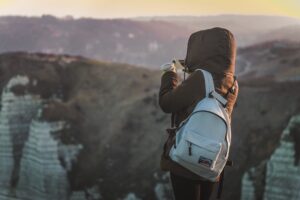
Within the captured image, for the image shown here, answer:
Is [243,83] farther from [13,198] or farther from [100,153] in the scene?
[13,198]

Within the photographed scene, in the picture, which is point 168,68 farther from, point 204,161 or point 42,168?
point 42,168

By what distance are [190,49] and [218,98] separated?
76 cm

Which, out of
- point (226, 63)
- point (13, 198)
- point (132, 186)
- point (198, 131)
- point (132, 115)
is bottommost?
point (13, 198)

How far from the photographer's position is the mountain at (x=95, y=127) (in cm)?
3766

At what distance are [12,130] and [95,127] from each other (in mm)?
7513

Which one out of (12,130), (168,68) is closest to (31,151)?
(12,130)

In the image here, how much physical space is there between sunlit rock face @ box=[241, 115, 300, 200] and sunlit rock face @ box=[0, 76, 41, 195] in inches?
979

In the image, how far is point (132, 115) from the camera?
47469 millimetres

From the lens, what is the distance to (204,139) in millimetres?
6270

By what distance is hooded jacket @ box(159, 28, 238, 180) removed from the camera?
6547 millimetres

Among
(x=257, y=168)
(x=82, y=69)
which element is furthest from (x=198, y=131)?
(x=82, y=69)

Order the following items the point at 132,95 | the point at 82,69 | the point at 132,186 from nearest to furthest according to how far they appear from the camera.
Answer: the point at 132,186 < the point at 132,95 < the point at 82,69

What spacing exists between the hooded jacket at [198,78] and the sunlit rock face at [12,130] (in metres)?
43.9

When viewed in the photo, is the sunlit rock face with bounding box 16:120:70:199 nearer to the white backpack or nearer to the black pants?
the black pants
